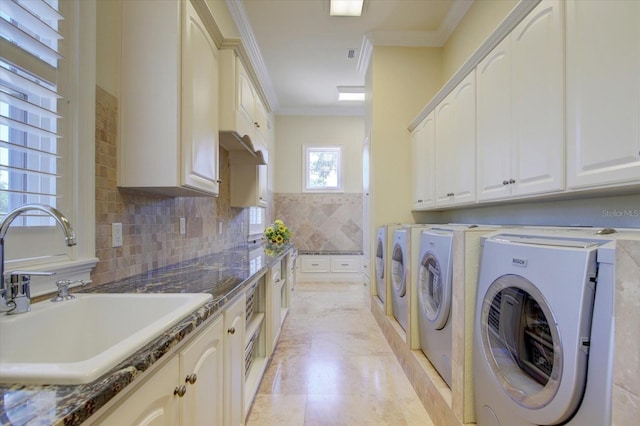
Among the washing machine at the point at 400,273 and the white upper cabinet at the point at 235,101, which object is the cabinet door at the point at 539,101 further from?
the white upper cabinet at the point at 235,101

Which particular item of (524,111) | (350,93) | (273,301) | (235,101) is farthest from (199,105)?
(350,93)

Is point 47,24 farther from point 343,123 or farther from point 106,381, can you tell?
point 343,123

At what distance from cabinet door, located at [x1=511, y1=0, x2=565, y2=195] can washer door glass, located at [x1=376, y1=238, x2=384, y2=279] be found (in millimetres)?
1687

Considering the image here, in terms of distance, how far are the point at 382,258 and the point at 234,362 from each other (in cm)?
211

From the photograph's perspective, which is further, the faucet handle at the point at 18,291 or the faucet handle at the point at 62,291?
the faucet handle at the point at 62,291

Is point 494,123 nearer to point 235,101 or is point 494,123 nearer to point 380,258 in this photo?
point 235,101

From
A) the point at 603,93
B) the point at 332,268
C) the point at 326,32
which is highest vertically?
the point at 326,32

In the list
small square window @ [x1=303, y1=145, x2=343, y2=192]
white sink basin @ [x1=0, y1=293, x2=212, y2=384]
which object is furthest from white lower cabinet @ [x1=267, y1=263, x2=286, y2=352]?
small square window @ [x1=303, y1=145, x2=343, y2=192]

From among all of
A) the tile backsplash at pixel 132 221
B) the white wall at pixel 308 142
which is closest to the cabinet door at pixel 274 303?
the tile backsplash at pixel 132 221

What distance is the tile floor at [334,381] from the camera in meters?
1.76

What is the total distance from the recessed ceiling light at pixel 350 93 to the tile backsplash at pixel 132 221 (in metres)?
3.21

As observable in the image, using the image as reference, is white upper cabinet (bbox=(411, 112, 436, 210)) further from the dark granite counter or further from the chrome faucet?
the chrome faucet

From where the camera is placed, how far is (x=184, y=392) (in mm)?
841

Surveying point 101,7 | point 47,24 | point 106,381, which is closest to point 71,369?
point 106,381
